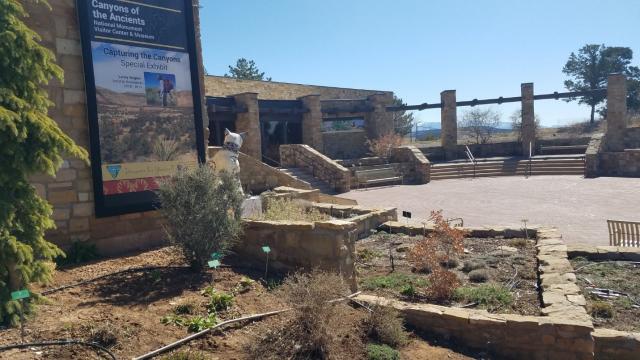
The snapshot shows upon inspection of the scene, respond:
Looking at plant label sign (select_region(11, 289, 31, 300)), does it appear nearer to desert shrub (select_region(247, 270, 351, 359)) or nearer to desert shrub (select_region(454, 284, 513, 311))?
desert shrub (select_region(247, 270, 351, 359))

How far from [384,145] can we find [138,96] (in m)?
20.1

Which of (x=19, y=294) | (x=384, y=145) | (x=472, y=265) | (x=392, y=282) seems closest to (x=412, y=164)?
(x=384, y=145)

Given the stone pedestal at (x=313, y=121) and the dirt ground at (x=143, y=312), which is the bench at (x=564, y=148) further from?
the dirt ground at (x=143, y=312)

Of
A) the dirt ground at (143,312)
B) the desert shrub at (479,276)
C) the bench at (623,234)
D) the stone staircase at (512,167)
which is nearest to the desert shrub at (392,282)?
the desert shrub at (479,276)

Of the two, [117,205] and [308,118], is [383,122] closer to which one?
[308,118]

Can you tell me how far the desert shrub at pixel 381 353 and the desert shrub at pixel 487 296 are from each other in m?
1.91

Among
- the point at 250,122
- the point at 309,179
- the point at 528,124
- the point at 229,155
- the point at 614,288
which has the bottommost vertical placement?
the point at 614,288

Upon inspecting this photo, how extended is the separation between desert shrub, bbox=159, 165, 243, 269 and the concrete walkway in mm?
7941

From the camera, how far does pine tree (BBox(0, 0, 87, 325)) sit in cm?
386

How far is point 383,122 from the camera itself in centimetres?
3017

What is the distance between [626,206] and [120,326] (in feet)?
47.6

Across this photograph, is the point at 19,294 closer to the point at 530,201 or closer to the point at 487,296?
the point at 487,296

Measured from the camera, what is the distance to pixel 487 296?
634 centimetres

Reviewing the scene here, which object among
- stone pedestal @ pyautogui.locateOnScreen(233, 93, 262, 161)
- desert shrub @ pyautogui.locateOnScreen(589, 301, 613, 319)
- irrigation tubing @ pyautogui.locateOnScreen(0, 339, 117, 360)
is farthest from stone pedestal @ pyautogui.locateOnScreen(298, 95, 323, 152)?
irrigation tubing @ pyautogui.locateOnScreen(0, 339, 117, 360)
